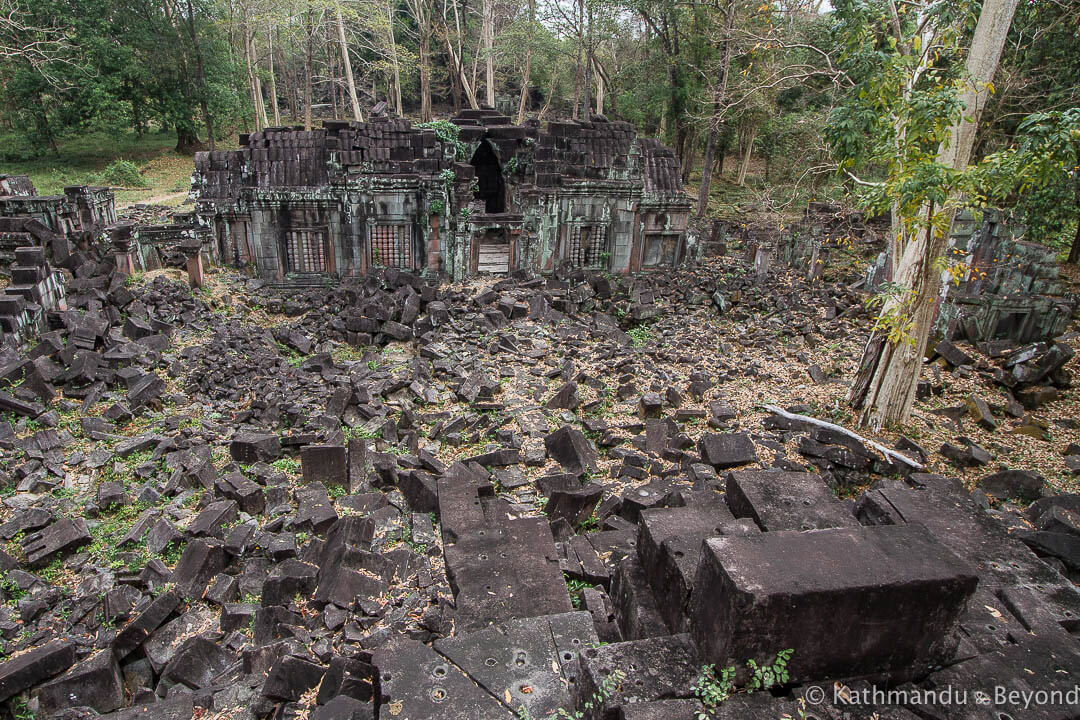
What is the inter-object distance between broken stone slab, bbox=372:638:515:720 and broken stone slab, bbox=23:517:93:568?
4.56 m

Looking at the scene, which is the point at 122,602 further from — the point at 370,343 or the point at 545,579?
the point at 370,343

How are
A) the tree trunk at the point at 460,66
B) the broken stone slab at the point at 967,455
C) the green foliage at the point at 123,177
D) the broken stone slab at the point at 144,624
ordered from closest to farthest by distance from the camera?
the broken stone slab at the point at 144,624
the broken stone slab at the point at 967,455
the green foliage at the point at 123,177
the tree trunk at the point at 460,66

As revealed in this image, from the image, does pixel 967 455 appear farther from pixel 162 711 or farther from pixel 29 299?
pixel 29 299

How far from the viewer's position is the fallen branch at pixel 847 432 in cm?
848

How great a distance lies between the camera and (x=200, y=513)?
712 cm

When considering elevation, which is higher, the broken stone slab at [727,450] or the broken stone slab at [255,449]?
the broken stone slab at [727,450]

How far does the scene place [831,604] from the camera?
3.60 meters

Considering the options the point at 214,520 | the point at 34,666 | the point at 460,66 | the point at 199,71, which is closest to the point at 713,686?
the point at 34,666

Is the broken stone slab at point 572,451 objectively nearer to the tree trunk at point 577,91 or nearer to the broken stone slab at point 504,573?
the broken stone slab at point 504,573

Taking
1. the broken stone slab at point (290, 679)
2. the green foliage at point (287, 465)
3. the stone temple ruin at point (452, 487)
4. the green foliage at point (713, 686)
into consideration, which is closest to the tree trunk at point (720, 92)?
the stone temple ruin at point (452, 487)

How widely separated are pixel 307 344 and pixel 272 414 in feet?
11.1

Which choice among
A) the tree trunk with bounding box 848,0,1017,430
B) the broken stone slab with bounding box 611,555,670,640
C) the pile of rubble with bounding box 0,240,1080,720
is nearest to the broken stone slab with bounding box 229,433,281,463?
the pile of rubble with bounding box 0,240,1080,720

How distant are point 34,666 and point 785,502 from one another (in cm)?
649

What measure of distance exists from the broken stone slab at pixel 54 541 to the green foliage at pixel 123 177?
25.1 metres
